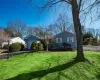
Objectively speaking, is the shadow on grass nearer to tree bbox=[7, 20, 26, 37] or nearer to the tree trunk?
the tree trunk

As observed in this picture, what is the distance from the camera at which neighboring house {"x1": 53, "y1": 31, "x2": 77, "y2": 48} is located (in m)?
34.7

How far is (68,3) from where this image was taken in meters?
13.6

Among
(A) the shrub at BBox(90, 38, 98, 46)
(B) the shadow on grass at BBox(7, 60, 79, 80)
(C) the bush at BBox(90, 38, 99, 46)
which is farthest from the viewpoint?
(A) the shrub at BBox(90, 38, 98, 46)

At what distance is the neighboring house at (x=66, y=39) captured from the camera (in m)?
34.7

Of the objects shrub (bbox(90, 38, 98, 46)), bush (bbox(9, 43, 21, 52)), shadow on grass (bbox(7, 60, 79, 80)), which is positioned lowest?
shadow on grass (bbox(7, 60, 79, 80))

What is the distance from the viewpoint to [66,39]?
115ft

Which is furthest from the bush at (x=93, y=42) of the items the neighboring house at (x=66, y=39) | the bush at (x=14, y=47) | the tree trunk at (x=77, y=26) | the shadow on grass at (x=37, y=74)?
the shadow on grass at (x=37, y=74)

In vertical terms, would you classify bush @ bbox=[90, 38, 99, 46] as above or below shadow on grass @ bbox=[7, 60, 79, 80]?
above

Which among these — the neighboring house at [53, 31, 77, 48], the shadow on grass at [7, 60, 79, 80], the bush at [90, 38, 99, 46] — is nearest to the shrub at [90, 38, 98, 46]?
the bush at [90, 38, 99, 46]

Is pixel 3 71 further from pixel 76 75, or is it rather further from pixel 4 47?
pixel 4 47

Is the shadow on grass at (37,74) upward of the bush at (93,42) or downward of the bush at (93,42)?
downward

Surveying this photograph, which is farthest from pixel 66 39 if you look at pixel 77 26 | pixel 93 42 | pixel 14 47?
pixel 77 26

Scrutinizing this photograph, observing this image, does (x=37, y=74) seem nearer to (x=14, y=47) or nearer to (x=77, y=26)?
(x=77, y=26)

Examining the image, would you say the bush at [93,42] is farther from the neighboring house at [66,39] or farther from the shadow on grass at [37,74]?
the shadow on grass at [37,74]
